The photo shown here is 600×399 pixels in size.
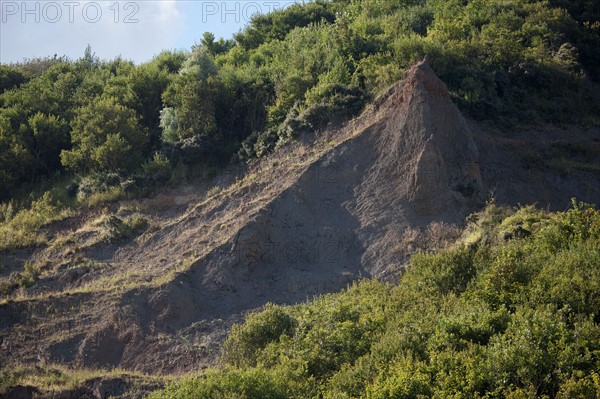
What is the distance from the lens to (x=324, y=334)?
73.2ft

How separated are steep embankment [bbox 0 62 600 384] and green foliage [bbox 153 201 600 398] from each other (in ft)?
5.41

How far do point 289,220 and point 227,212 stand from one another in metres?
2.28

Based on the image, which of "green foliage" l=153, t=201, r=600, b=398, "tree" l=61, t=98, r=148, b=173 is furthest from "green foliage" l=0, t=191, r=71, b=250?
"green foliage" l=153, t=201, r=600, b=398

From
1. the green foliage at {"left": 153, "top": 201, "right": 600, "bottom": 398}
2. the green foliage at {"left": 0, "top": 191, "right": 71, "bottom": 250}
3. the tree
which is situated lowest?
the green foliage at {"left": 153, "top": 201, "right": 600, "bottom": 398}

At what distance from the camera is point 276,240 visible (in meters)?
28.1

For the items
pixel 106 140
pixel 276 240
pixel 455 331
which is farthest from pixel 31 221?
pixel 455 331

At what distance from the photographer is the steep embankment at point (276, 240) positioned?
26531mm

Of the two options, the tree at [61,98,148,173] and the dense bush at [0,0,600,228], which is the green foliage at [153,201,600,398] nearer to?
the dense bush at [0,0,600,228]

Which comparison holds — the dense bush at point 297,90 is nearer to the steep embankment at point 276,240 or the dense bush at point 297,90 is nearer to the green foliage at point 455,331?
the steep embankment at point 276,240

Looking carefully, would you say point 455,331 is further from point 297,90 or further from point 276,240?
point 297,90

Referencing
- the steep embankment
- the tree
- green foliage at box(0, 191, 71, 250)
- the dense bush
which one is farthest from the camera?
the tree

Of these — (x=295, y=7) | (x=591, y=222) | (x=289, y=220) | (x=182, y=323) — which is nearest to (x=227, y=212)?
(x=289, y=220)

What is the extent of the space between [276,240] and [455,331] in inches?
358

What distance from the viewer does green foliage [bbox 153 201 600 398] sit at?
705 inches
